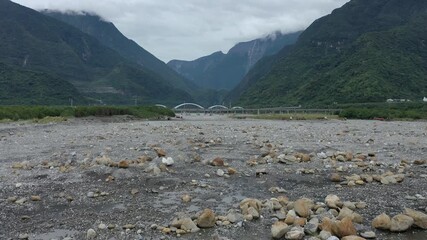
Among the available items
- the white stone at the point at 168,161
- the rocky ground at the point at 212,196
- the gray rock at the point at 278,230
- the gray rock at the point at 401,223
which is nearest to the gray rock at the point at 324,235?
the rocky ground at the point at 212,196

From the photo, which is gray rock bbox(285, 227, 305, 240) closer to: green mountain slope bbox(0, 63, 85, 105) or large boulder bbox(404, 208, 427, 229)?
large boulder bbox(404, 208, 427, 229)

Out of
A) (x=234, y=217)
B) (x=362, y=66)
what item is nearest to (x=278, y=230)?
(x=234, y=217)

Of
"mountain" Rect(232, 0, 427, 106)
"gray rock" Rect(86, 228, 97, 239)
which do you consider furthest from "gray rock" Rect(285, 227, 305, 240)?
"mountain" Rect(232, 0, 427, 106)

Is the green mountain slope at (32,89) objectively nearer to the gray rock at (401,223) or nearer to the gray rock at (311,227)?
the gray rock at (311,227)

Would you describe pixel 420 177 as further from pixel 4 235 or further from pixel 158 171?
pixel 4 235

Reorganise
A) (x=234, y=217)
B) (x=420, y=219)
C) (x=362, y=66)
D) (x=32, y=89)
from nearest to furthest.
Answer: (x=420, y=219)
(x=234, y=217)
(x=362, y=66)
(x=32, y=89)

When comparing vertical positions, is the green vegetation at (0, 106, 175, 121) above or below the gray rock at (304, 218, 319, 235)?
below

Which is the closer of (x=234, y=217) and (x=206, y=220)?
(x=206, y=220)

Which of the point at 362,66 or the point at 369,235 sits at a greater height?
the point at 362,66

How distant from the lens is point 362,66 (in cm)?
12544

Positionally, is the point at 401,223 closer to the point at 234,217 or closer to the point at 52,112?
the point at 234,217

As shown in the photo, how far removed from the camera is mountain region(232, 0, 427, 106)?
116250 millimetres

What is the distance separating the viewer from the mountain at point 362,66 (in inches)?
4577

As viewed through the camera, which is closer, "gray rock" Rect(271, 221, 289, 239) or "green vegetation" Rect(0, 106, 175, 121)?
"gray rock" Rect(271, 221, 289, 239)
